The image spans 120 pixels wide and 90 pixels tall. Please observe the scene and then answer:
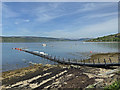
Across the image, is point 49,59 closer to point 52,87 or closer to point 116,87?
point 52,87

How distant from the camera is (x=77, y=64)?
2400 cm

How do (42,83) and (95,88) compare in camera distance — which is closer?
(95,88)

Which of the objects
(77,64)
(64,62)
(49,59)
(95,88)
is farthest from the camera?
(49,59)

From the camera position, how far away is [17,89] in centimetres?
1228

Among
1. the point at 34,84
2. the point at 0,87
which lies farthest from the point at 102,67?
the point at 0,87

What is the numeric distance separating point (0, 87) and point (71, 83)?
32.2ft

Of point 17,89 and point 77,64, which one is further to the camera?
point 77,64

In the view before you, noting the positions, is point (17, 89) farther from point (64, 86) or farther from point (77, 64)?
point (77, 64)

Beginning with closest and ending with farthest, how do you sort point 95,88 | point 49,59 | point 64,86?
1. point 95,88
2. point 64,86
3. point 49,59

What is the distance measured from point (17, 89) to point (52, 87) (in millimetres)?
4451

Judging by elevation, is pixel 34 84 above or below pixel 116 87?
below

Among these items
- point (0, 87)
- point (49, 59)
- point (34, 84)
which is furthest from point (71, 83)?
point (49, 59)

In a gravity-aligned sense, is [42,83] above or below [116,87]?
below

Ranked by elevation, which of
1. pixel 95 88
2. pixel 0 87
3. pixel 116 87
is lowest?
pixel 0 87
